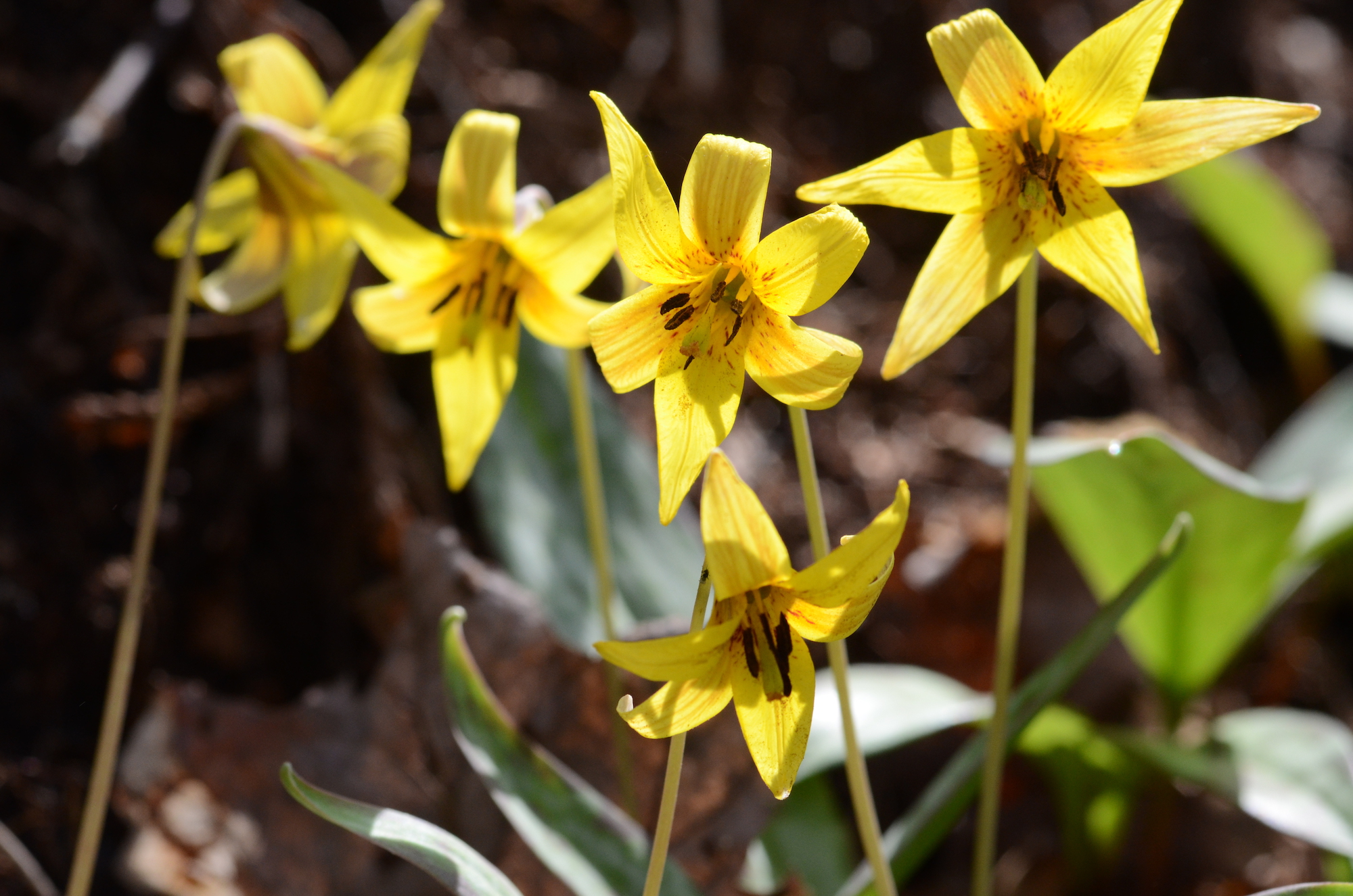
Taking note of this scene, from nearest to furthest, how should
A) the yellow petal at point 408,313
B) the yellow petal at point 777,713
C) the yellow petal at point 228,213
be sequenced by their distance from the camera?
the yellow petal at point 777,713
the yellow petal at point 408,313
the yellow petal at point 228,213

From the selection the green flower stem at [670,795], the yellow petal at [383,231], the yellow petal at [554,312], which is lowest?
the green flower stem at [670,795]

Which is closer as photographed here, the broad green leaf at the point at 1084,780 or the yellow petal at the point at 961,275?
the yellow petal at the point at 961,275

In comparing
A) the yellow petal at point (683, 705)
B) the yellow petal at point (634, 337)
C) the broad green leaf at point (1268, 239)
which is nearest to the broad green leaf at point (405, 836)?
Result: the yellow petal at point (683, 705)

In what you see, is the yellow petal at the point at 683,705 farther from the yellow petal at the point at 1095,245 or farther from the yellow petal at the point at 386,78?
the yellow petal at the point at 386,78

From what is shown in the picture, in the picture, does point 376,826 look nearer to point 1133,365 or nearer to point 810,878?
point 810,878

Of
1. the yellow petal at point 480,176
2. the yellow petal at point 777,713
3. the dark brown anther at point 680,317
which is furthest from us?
the yellow petal at point 480,176

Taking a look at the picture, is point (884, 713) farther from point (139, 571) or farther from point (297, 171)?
point (297, 171)

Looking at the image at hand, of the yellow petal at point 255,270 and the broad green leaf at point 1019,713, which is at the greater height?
the yellow petal at point 255,270
